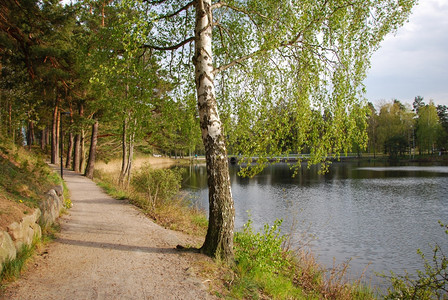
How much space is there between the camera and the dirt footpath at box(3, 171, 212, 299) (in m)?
4.25

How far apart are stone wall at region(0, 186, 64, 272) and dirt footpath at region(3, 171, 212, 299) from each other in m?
Answer: 0.36

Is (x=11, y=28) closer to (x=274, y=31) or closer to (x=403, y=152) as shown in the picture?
(x=274, y=31)

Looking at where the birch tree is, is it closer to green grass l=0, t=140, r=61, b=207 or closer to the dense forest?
the dense forest

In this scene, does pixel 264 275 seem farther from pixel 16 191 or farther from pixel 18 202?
pixel 16 191

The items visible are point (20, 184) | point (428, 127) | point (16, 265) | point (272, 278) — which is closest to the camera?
point (16, 265)

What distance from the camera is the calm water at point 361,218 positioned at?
33.4ft

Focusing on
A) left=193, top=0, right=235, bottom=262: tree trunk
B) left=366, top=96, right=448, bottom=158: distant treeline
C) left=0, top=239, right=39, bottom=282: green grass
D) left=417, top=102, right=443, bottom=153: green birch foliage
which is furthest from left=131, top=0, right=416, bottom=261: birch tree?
left=417, top=102, right=443, bottom=153: green birch foliage

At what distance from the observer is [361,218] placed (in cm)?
1511

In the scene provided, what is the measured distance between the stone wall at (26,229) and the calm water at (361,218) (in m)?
6.26

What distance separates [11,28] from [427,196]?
24.3m

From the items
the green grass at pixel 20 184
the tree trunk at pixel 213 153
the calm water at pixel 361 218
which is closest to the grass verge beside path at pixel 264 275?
the tree trunk at pixel 213 153

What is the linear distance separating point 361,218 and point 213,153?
1215 cm

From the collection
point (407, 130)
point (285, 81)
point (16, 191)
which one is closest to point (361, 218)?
point (285, 81)

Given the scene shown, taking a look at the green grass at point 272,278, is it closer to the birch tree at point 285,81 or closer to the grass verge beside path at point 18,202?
the birch tree at point 285,81
